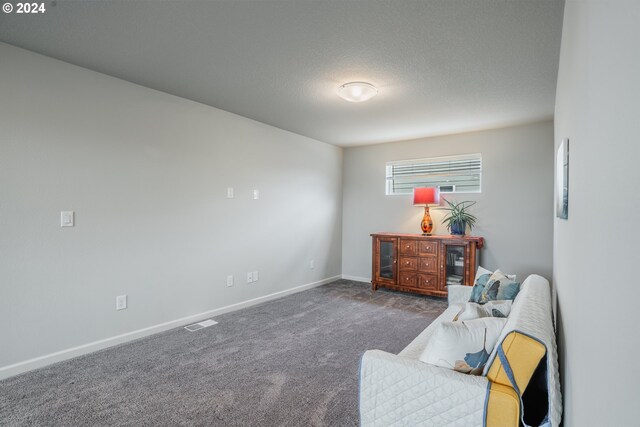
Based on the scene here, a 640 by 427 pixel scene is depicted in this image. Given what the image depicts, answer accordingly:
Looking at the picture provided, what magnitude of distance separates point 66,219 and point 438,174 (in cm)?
452

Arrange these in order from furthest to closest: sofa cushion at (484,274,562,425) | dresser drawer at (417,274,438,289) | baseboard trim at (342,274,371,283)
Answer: baseboard trim at (342,274,371,283), dresser drawer at (417,274,438,289), sofa cushion at (484,274,562,425)

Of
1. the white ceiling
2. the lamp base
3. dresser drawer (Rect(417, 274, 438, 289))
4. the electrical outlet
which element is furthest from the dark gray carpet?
the white ceiling

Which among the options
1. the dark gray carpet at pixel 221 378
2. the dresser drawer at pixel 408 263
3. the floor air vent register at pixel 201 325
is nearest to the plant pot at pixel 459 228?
the dresser drawer at pixel 408 263

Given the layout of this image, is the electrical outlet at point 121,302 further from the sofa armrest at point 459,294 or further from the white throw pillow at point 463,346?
the sofa armrest at point 459,294

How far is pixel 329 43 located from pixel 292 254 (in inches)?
125

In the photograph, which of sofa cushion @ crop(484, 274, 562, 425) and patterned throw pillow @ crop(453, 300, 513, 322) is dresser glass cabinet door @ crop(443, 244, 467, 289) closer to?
patterned throw pillow @ crop(453, 300, 513, 322)

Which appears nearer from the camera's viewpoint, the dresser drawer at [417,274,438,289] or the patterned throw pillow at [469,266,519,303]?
the patterned throw pillow at [469,266,519,303]

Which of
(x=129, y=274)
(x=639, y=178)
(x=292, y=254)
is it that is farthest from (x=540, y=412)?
(x=292, y=254)

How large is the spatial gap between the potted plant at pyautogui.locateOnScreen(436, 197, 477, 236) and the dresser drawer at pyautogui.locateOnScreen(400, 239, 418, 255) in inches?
22.6

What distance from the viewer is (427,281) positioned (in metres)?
4.57

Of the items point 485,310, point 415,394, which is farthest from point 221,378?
point 485,310

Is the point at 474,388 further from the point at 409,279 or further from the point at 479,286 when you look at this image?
the point at 409,279

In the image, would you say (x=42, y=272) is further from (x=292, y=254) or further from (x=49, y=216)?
(x=292, y=254)

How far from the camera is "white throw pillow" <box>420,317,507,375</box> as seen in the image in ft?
4.82
